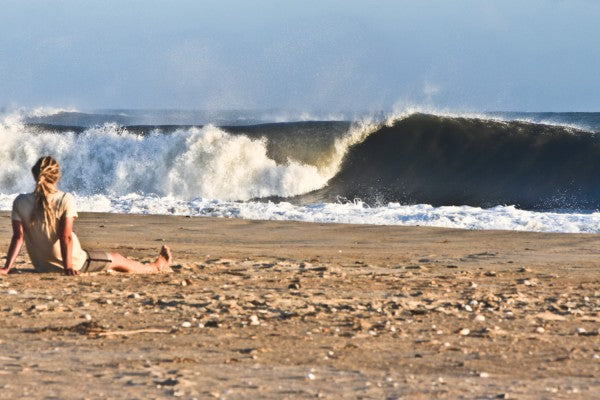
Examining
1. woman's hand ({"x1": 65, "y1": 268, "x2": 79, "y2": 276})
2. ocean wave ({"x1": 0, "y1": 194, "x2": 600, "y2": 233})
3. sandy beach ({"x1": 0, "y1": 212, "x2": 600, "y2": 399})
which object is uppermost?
ocean wave ({"x1": 0, "y1": 194, "x2": 600, "y2": 233})

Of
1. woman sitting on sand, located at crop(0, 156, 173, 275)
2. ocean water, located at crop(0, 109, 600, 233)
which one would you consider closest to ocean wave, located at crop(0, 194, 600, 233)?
ocean water, located at crop(0, 109, 600, 233)

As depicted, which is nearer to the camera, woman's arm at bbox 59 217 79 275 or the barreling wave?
woman's arm at bbox 59 217 79 275

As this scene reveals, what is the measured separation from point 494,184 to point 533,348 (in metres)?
19.5

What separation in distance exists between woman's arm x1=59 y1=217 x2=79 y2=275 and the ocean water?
13495mm

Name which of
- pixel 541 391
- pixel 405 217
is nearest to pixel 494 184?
pixel 405 217

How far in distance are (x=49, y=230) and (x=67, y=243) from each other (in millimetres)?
162

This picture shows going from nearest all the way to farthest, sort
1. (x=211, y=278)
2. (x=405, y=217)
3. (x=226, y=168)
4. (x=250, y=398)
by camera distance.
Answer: (x=250, y=398), (x=211, y=278), (x=405, y=217), (x=226, y=168)

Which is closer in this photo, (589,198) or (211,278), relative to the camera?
(211,278)

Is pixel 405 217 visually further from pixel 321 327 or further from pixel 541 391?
pixel 541 391

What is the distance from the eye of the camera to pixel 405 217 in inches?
613

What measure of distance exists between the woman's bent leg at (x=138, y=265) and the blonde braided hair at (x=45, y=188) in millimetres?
639

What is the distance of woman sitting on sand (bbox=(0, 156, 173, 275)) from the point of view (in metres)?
7.91

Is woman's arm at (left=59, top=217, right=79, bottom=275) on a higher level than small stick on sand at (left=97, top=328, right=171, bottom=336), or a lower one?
higher

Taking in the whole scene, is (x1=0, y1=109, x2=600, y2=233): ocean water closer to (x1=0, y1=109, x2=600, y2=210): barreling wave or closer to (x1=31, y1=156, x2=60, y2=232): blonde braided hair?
(x1=0, y1=109, x2=600, y2=210): barreling wave
